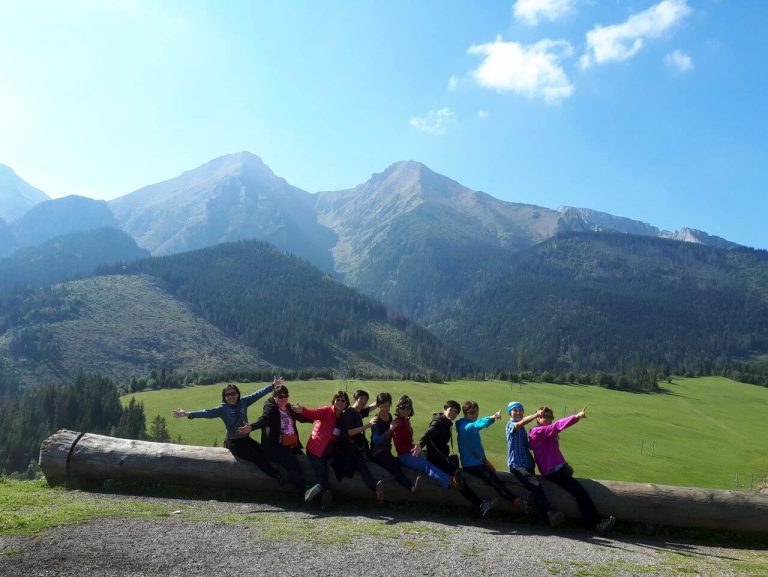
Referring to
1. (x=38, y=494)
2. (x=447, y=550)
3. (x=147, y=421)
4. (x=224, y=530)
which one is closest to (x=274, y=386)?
(x=224, y=530)

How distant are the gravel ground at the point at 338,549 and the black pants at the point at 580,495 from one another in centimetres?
46

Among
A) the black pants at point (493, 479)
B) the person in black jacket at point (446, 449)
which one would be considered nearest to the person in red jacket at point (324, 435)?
the person in black jacket at point (446, 449)

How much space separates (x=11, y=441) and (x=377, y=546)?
118 metres

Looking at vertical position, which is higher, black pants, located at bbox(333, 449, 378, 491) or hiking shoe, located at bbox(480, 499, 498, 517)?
black pants, located at bbox(333, 449, 378, 491)

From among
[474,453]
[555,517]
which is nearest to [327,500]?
[474,453]

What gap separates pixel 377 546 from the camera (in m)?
12.0

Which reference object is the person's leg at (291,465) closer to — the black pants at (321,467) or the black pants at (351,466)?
the black pants at (321,467)

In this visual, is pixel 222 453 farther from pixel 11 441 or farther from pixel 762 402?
pixel 762 402

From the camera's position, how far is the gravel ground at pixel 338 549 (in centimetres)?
1024

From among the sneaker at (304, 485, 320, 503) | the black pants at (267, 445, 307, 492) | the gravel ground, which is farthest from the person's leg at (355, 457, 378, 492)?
the black pants at (267, 445, 307, 492)

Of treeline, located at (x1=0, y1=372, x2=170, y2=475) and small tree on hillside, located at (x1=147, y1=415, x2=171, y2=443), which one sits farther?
treeline, located at (x1=0, y1=372, x2=170, y2=475)

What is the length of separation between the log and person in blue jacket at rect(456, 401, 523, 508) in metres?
0.40

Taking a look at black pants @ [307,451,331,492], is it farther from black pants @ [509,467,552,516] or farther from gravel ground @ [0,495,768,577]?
black pants @ [509,467,552,516]

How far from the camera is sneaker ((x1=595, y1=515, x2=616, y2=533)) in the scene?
586 inches
